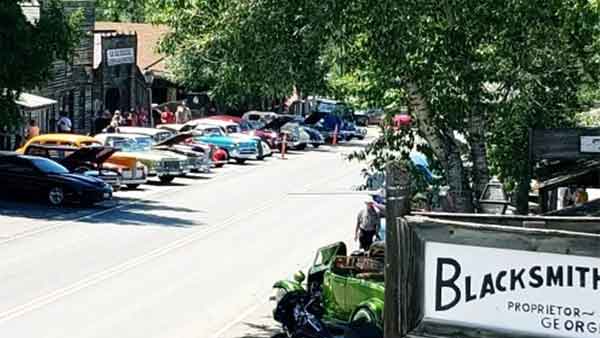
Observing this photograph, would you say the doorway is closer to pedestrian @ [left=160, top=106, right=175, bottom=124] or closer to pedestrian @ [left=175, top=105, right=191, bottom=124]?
pedestrian @ [left=160, top=106, right=175, bottom=124]

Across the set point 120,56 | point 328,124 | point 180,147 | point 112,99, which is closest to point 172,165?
point 180,147

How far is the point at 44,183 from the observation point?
31.0 metres

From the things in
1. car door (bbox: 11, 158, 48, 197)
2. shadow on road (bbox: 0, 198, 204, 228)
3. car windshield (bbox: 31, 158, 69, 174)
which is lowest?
shadow on road (bbox: 0, 198, 204, 228)

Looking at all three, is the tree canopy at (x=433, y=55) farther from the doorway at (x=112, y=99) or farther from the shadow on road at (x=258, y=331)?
the doorway at (x=112, y=99)

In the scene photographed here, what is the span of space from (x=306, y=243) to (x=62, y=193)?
8.12 metres

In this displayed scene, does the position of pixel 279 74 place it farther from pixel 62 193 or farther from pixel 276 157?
pixel 276 157

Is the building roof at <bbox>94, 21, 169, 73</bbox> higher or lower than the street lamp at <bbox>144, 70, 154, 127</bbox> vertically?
higher

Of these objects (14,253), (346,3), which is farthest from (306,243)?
(346,3)

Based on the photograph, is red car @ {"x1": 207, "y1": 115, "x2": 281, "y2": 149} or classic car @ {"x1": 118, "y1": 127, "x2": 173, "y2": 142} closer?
classic car @ {"x1": 118, "y1": 127, "x2": 173, "y2": 142}

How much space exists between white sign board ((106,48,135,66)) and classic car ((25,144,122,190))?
20613 mm

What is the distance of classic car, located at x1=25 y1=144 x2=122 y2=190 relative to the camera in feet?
112

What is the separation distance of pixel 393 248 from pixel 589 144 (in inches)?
271

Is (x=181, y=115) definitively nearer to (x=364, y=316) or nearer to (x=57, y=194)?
(x=57, y=194)

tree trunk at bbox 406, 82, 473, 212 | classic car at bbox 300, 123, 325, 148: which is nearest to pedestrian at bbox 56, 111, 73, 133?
classic car at bbox 300, 123, 325, 148
